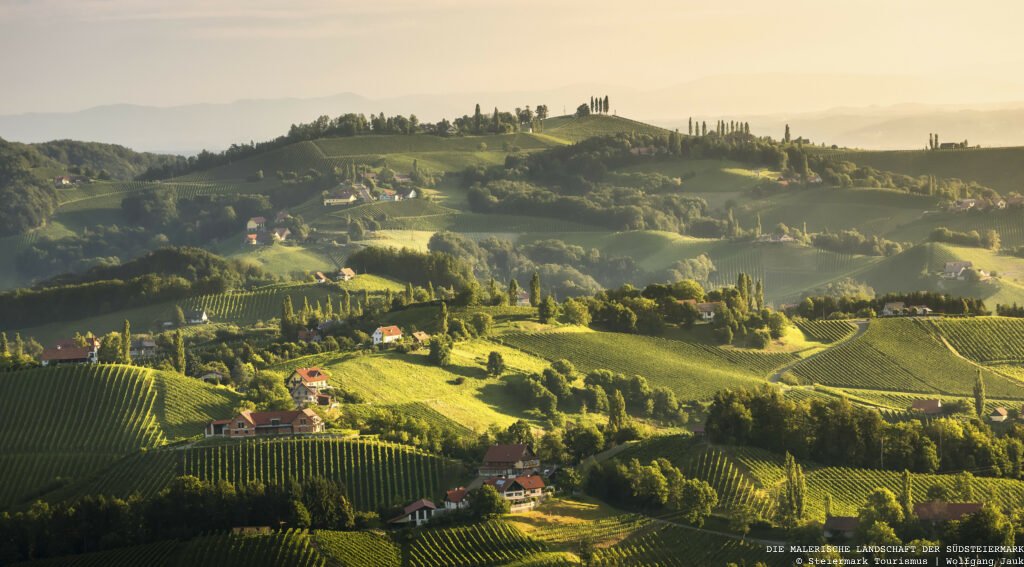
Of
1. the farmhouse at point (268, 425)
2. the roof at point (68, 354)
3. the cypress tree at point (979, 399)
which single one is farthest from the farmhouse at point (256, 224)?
the farmhouse at point (268, 425)

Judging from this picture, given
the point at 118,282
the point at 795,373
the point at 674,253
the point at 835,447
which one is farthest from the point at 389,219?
the point at 835,447

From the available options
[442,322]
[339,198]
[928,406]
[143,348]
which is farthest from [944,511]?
[339,198]

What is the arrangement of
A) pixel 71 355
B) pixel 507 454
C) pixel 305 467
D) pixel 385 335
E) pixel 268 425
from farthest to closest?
1. pixel 385 335
2. pixel 71 355
3. pixel 268 425
4. pixel 507 454
5. pixel 305 467

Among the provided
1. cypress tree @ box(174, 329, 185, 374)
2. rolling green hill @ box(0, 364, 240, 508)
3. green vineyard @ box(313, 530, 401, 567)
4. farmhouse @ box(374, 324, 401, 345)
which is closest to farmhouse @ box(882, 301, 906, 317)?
farmhouse @ box(374, 324, 401, 345)

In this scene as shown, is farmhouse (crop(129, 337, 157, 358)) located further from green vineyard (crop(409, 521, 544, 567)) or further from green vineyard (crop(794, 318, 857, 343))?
green vineyard (crop(409, 521, 544, 567))

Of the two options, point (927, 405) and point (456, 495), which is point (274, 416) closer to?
point (456, 495)
